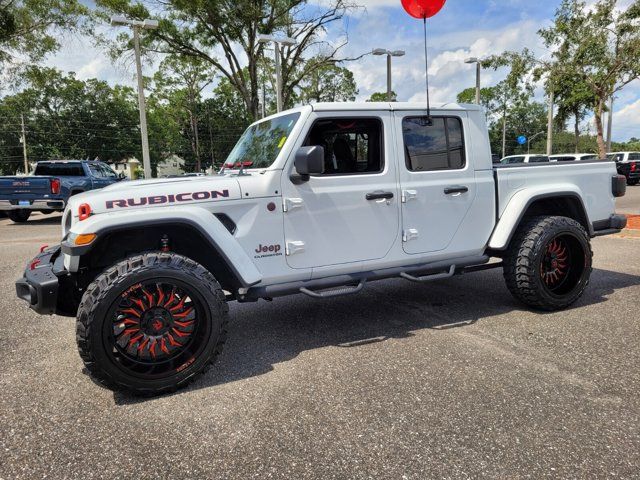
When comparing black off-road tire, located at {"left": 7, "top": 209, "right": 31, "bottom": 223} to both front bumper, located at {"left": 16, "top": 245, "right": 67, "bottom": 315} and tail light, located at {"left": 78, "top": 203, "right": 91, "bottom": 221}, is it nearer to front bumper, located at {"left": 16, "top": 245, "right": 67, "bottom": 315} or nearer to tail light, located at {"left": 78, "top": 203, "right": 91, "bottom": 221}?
front bumper, located at {"left": 16, "top": 245, "right": 67, "bottom": 315}

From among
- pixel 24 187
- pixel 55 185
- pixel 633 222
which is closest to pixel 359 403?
pixel 633 222

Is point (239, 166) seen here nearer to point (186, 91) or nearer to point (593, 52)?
point (593, 52)

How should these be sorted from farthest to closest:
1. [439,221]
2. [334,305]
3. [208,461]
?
[334,305], [439,221], [208,461]

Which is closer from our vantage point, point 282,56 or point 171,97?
point 282,56

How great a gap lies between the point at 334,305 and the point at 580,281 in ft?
8.16

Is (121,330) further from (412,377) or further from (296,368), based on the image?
(412,377)

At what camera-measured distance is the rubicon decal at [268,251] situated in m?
3.36

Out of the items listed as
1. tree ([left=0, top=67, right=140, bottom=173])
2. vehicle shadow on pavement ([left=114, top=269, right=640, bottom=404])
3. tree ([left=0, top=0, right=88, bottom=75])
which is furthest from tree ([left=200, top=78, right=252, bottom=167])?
vehicle shadow on pavement ([left=114, top=269, right=640, bottom=404])

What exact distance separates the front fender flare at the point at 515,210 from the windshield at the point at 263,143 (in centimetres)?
216

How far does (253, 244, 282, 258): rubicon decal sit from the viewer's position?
3.36 metres

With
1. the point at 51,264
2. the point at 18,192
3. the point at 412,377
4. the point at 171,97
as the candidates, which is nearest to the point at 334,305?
the point at 412,377

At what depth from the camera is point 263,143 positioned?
3906 mm

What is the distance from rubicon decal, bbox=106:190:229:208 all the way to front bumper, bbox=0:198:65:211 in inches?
463

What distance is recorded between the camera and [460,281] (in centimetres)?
578
